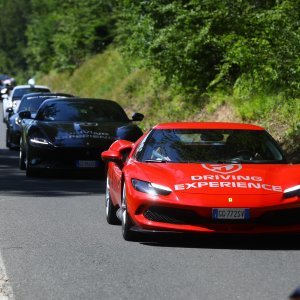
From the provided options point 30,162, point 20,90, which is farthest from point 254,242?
point 20,90

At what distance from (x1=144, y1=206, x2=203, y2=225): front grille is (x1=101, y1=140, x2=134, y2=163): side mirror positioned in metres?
1.61

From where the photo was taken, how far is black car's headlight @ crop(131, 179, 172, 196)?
34.4 ft

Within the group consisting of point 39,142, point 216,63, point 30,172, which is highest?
point 39,142

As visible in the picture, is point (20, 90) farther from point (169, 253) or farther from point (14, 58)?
point (14, 58)

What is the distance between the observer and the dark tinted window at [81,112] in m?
19.8

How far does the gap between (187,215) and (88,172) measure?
31.9ft

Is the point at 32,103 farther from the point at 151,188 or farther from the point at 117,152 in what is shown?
the point at 151,188

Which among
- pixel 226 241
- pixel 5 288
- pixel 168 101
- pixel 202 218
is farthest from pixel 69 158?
pixel 168 101

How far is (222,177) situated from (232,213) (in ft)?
1.83

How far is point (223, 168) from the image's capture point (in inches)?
432

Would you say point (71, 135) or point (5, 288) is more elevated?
point (5, 288)

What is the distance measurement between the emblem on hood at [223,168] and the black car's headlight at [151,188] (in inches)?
26.1

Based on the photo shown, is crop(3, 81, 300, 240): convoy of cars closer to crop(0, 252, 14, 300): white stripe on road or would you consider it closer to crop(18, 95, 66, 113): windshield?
crop(0, 252, 14, 300): white stripe on road

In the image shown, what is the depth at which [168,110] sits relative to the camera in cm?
3189
